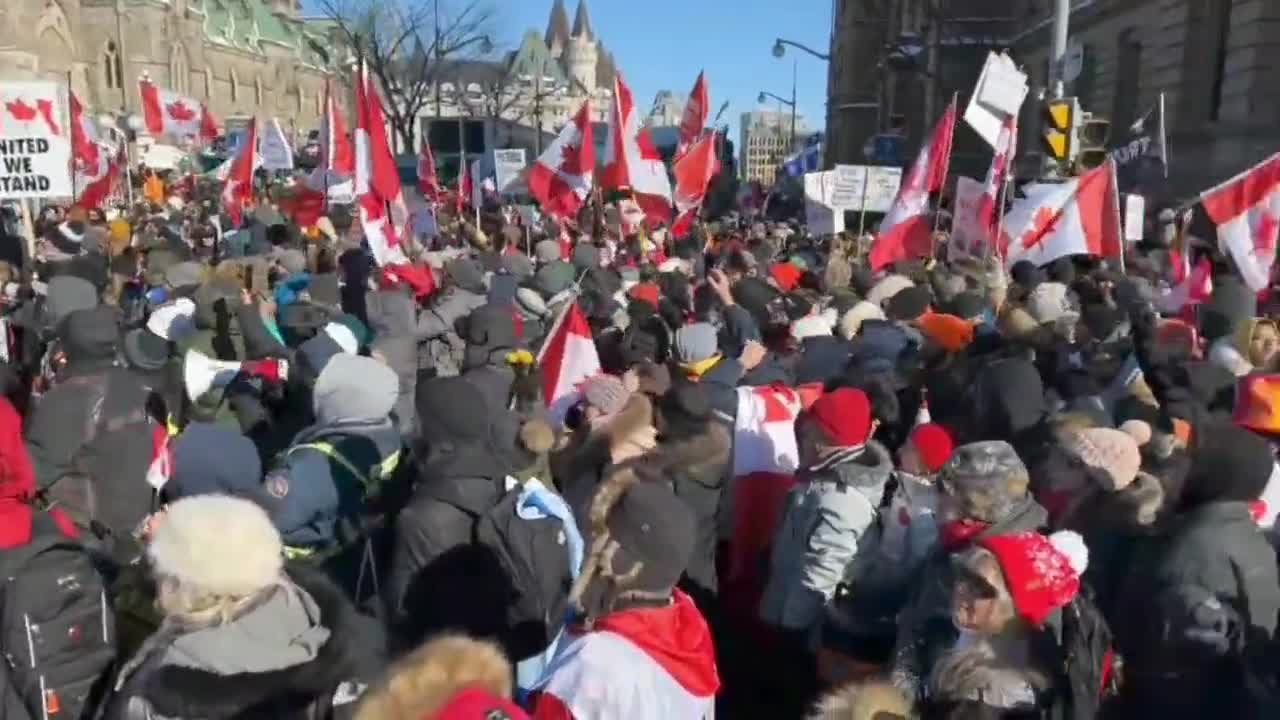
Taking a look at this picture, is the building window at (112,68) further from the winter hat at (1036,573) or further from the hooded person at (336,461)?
the winter hat at (1036,573)

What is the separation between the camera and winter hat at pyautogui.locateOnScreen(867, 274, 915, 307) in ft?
24.1

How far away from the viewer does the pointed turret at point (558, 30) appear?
496 ft

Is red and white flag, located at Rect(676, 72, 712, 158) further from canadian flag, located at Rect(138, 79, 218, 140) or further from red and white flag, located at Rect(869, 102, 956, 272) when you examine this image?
canadian flag, located at Rect(138, 79, 218, 140)

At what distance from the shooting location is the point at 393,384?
173 inches

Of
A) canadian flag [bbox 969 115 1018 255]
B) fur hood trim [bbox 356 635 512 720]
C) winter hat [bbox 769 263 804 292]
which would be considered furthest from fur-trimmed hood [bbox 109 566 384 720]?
canadian flag [bbox 969 115 1018 255]

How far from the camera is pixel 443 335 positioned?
7711 millimetres

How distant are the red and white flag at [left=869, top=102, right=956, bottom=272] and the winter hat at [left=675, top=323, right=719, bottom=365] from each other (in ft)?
12.5

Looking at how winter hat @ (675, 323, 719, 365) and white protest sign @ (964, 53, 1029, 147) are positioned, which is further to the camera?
white protest sign @ (964, 53, 1029, 147)

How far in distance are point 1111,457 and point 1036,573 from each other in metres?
1.07

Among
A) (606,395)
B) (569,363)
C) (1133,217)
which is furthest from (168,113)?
(606,395)

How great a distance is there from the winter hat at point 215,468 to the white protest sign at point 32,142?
6.26 m

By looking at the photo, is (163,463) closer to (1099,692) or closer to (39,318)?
(1099,692)

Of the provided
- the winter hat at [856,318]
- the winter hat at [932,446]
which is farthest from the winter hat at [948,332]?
the winter hat at [932,446]

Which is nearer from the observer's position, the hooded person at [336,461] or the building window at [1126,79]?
the hooded person at [336,461]
